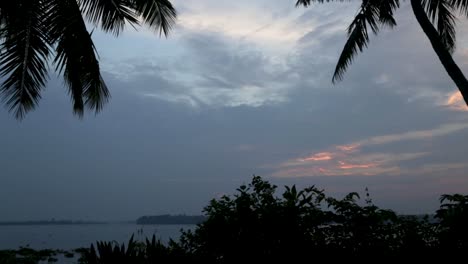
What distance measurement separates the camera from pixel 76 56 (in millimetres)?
9500

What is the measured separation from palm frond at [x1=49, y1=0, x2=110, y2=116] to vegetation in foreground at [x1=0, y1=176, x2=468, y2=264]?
5.54 m

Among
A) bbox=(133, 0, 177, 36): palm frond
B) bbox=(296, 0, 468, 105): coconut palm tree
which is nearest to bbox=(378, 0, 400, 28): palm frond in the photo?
bbox=(296, 0, 468, 105): coconut palm tree

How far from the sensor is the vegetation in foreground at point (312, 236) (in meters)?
4.21

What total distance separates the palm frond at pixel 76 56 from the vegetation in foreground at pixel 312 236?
5544 mm

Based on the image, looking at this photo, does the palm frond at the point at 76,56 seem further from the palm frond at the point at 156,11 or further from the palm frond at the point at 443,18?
the palm frond at the point at 443,18

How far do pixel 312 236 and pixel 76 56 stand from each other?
7149 mm

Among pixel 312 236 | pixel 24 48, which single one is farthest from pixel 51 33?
pixel 312 236

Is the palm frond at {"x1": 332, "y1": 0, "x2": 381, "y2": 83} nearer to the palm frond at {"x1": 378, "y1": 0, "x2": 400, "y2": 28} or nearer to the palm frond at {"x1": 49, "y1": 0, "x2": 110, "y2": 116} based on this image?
the palm frond at {"x1": 378, "y1": 0, "x2": 400, "y2": 28}

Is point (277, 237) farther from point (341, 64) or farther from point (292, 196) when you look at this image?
point (341, 64)

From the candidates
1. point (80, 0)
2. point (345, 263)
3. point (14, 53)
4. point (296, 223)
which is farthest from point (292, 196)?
point (80, 0)

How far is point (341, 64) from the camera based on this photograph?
13602 mm

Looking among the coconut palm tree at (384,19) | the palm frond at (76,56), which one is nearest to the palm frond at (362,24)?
the coconut palm tree at (384,19)

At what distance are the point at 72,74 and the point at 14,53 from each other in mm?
2126

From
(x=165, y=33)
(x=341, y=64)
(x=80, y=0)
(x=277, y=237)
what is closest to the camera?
(x=277, y=237)
